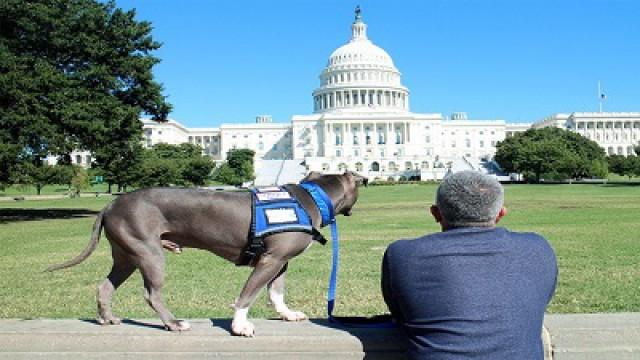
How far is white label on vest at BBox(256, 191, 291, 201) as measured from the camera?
15.6 feet

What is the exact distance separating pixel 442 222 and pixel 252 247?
149 cm

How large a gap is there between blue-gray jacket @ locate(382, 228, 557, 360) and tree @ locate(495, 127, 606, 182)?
87341 millimetres

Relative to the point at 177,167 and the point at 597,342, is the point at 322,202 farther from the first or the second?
the point at 177,167

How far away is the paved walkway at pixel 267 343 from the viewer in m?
3.98

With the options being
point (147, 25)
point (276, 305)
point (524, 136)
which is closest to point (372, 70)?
point (524, 136)

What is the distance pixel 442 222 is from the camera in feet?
12.1

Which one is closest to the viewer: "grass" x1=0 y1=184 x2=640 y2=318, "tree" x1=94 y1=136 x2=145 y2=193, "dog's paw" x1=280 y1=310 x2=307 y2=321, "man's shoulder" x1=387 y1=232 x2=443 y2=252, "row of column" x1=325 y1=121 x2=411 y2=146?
"man's shoulder" x1=387 y1=232 x2=443 y2=252

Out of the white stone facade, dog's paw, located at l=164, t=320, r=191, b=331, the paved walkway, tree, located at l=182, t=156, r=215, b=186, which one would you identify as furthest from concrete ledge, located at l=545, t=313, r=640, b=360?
the white stone facade

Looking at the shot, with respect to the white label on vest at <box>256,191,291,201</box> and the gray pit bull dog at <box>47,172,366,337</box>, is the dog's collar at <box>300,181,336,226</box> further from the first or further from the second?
the white label on vest at <box>256,191,291,201</box>

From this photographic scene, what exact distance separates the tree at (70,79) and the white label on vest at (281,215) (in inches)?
905

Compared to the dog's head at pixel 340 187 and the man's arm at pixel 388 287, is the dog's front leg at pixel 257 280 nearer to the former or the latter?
the dog's head at pixel 340 187

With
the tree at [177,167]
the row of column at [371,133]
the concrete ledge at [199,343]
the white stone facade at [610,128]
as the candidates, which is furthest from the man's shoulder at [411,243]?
the white stone facade at [610,128]

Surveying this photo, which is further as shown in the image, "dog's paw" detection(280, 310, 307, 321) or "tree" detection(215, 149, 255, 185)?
"tree" detection(215, 149, 255, 185)

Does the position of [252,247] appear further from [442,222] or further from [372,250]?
[372,250]
